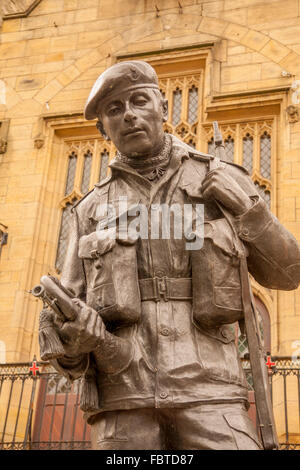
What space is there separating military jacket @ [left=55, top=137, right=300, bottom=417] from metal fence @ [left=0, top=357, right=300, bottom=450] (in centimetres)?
557

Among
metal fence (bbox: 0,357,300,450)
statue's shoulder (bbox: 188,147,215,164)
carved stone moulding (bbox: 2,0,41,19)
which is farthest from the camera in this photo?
carved stone moulding (bbox: 2,0,41,19)

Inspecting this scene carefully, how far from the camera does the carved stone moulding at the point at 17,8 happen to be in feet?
43.1

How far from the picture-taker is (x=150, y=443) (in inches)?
81.5

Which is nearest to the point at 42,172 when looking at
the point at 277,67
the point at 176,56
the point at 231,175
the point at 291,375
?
the point at 176,56

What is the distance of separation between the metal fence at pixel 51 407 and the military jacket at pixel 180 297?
18.3ft

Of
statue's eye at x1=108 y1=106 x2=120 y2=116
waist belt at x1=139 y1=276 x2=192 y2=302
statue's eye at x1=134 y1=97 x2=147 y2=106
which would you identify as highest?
statue's eye at x1=134 y1=97 x2=147 y2=106

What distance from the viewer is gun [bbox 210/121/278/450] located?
82.0 inches

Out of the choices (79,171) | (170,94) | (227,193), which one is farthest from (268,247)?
(170,94)

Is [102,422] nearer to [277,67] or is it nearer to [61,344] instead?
[61,344]

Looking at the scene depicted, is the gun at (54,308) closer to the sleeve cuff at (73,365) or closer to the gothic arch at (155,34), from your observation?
the sleeve cuff at (73,365)

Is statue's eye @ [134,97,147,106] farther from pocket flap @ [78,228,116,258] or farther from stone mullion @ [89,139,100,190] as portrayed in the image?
stone mullion @ [89,139,100,190]

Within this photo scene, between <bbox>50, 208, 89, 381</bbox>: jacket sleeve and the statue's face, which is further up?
the statue's face

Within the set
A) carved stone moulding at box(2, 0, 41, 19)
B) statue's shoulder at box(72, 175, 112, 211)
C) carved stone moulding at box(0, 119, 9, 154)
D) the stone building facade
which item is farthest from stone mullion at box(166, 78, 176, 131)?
statue's shoulder at box(72, 175, 112, 211)

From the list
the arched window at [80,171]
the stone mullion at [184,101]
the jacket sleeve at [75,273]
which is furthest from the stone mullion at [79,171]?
the jacket sleeve at [75,273]
